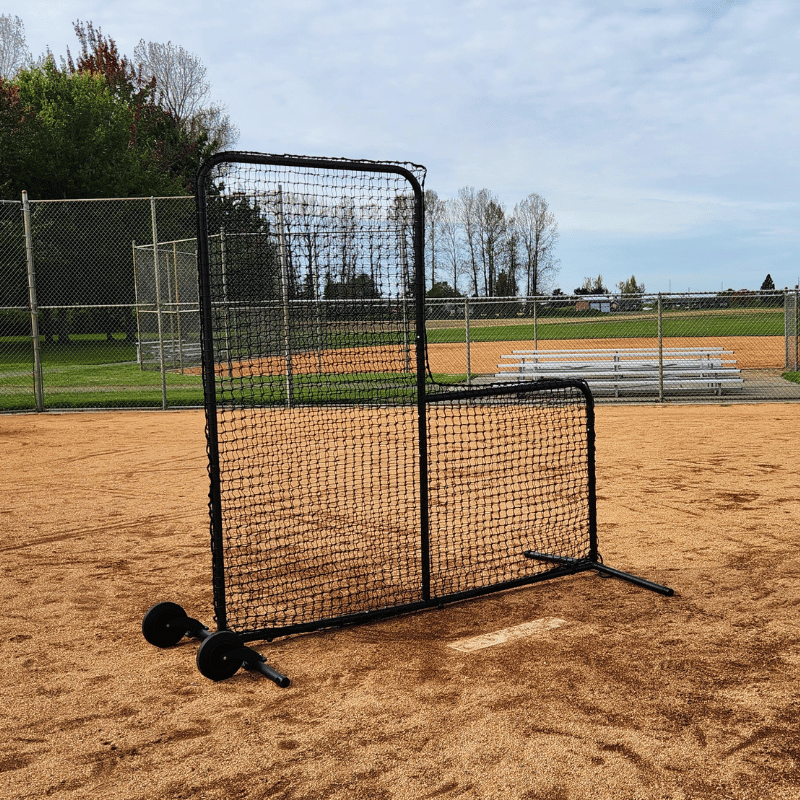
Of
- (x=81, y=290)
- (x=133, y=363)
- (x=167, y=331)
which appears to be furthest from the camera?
(x=133, y=363)

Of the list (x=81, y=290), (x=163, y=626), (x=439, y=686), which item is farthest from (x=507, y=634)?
(x=81, y=290)

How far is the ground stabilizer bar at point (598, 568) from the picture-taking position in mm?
4799

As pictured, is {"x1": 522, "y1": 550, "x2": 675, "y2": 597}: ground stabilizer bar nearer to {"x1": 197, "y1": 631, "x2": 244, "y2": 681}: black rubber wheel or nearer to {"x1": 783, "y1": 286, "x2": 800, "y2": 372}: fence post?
{"x1": 197, "y1": 631, "x2": 244, "y2": 681}: black rubber wheel

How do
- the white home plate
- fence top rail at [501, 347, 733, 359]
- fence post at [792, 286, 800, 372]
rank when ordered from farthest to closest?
fence top rail at [501, 347, 733, 359] → fence post at [792, 286, 800, 372] → the white home plate

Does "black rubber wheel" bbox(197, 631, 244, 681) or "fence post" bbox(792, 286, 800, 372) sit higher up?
"fence post" bbox(792, 286, 800, 372)

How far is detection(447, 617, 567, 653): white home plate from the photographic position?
13.5 ft

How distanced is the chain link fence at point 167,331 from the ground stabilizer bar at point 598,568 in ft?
31.8

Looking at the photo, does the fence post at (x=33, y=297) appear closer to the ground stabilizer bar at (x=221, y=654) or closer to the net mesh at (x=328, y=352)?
the net mesh at (x=328, y=352)

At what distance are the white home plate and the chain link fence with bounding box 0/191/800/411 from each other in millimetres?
10751

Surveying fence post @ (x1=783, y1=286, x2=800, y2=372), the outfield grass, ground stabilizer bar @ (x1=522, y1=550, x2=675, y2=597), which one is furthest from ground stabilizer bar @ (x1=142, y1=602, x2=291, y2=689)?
the outfield grass

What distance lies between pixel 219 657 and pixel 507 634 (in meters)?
1.45

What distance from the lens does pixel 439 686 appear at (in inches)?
143

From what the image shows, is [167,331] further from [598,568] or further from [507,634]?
[507,634]

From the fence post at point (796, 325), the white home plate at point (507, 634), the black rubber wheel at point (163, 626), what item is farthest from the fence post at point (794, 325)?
the black rubber wheel at point (163, 626)
